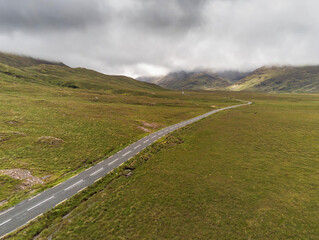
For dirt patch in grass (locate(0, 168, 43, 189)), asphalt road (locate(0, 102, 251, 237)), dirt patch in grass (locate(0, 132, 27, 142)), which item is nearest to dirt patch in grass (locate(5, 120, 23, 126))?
dirt patch in grass (locate(0, 132, 27, 142))

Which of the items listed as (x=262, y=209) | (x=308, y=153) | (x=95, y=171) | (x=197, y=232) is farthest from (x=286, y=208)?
(x=95, y=171)

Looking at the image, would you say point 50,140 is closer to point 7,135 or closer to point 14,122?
point 7,135

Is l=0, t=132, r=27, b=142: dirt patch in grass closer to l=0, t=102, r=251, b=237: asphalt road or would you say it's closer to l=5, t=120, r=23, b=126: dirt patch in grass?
l=5, t=120, r=23, b=126: dirt patch in grass

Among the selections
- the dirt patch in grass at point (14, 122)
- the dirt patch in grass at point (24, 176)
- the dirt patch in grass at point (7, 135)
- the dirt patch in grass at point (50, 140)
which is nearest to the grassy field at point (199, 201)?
the dirt patch in grass at point (24, 176)

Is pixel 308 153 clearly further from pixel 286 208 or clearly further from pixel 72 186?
pixel 72 186

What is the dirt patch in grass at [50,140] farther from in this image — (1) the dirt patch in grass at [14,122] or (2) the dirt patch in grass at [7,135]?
(1) the dirt patch in grass at [14,122]
